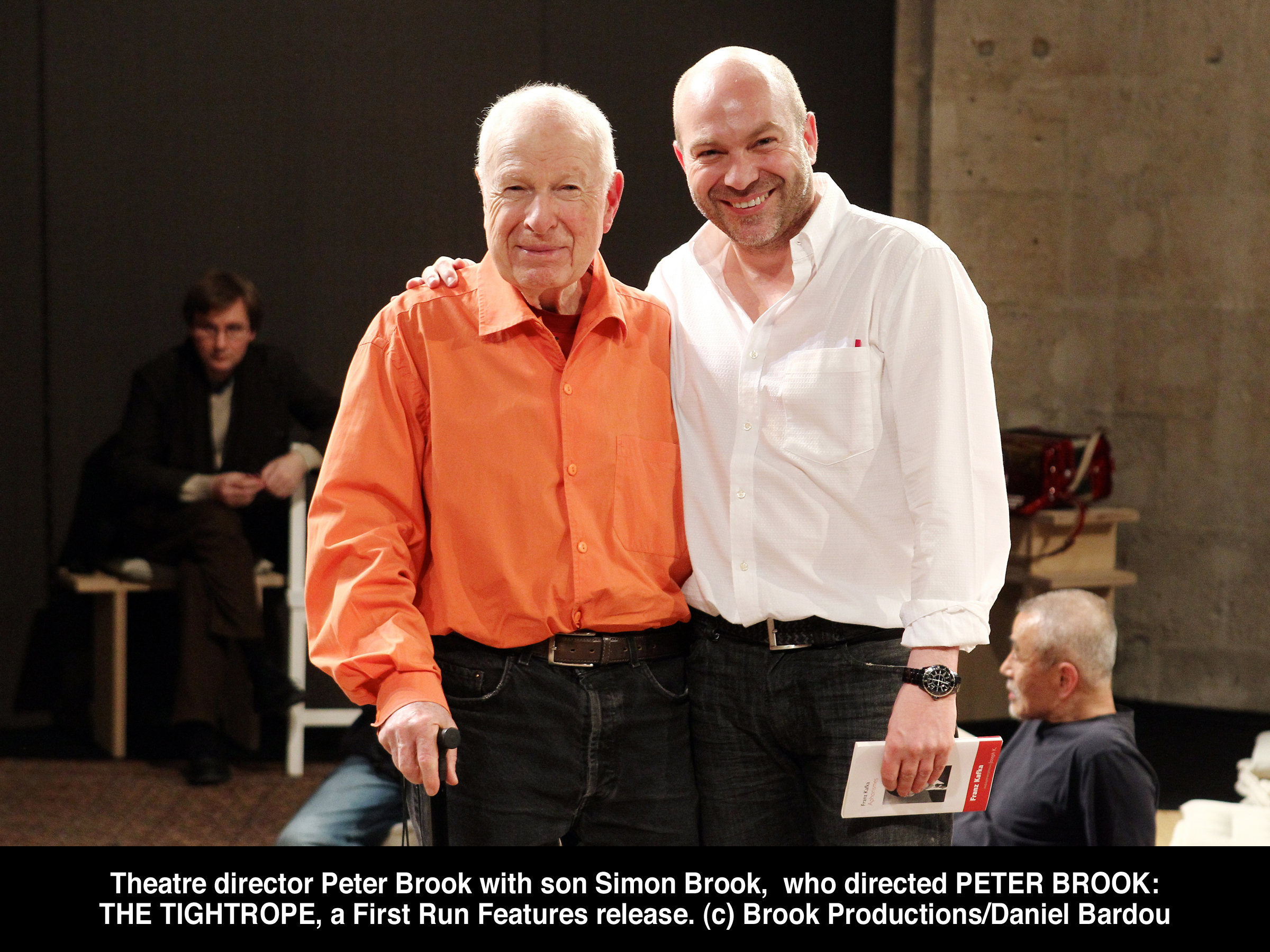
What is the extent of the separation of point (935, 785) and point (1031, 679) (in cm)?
121

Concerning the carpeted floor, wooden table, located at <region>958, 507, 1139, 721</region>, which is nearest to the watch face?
the carpeted floor

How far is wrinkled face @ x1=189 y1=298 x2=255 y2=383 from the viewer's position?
4699 mm

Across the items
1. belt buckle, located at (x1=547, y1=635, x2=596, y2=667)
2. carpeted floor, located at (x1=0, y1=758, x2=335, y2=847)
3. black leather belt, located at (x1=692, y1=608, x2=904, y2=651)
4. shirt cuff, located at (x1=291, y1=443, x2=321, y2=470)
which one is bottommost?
carpeted floor, located at (x1=0, y1=758, x2=335, y2=847)

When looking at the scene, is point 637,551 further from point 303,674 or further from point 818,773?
point 303,674

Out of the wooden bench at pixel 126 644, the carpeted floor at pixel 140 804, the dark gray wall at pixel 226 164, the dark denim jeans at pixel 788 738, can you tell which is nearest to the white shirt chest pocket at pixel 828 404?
the dark denim jeans at pixel 788 738

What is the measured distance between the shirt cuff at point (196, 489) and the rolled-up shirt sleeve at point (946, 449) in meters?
3.34

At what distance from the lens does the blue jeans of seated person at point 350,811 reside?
2.71 meters

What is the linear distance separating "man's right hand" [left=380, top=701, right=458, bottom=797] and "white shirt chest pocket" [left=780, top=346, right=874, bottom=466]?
62 centimetres

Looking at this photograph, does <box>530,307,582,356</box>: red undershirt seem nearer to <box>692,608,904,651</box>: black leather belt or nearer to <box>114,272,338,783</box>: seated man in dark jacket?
<box>692,608,904,651</box>: black leather belt

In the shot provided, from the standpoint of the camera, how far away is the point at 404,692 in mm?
1723

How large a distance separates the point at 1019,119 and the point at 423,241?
250cm

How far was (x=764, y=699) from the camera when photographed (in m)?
1.89

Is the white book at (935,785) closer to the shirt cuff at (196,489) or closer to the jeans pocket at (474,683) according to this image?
the jeans pocket at (474,683)

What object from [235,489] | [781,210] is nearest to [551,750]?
[781,210]
